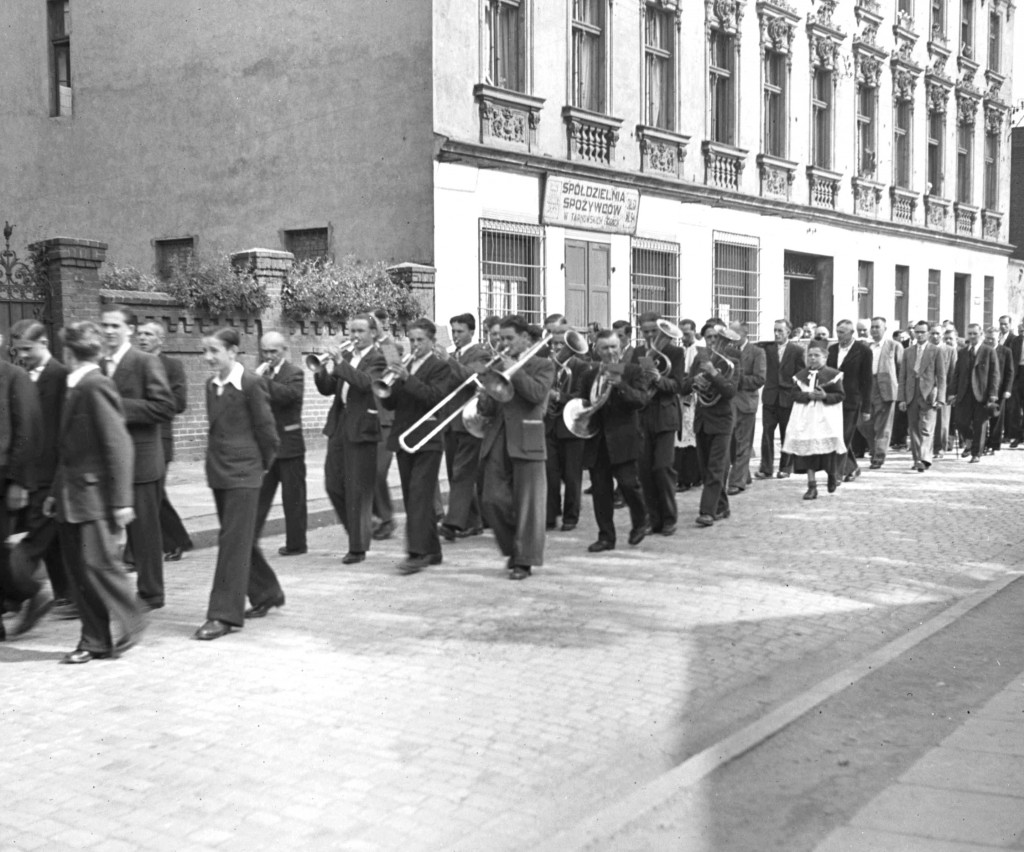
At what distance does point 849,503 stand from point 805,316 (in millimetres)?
17904

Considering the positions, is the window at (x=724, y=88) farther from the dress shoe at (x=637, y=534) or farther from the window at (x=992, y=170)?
the dress shoe at (x=637, y=534)

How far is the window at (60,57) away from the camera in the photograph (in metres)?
25.1

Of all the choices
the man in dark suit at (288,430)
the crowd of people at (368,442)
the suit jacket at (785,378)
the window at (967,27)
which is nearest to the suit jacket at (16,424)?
the crowd of people at (368,442)

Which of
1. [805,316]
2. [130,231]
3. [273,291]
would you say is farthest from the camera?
[805,316]

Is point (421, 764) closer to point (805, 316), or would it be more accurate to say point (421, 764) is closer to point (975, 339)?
point (975, 339)

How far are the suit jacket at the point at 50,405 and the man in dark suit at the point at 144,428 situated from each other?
1.17 feet

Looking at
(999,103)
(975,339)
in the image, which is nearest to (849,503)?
(975,339)

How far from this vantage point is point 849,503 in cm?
1391

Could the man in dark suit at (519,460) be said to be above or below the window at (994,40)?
below

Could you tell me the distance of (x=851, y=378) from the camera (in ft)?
53.1

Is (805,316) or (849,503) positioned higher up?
(805,316)

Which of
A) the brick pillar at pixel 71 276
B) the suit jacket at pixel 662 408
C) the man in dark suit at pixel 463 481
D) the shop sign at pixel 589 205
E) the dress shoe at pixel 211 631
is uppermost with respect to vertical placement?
the shop sign at pixel 589 205

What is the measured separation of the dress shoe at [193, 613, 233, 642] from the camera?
749 centimetres

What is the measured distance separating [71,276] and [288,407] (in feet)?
21.2
